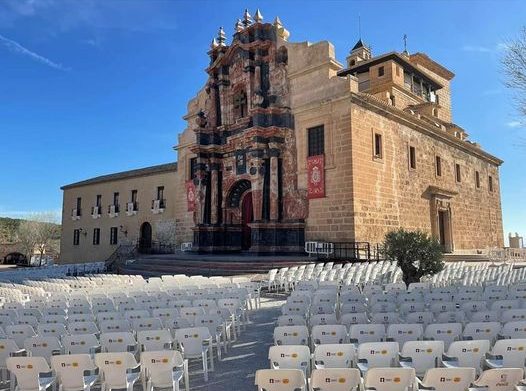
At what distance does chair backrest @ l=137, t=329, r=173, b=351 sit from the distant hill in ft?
183

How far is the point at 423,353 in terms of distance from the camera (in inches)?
163

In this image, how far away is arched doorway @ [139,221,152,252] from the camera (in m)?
30.5

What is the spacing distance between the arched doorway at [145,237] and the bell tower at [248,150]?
6.88 metres

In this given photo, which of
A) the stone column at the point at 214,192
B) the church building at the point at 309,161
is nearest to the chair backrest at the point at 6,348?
the church building at the point at 309,161

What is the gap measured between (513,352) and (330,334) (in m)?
1.93

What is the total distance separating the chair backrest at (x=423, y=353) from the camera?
412 centimetres

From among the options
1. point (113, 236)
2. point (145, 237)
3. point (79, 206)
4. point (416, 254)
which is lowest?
point (416, 254)

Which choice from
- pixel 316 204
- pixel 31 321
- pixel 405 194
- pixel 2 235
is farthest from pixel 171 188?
pixel 2 235

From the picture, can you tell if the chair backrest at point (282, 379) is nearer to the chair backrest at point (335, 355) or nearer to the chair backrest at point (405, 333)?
the chair backrest at point (335, 355)

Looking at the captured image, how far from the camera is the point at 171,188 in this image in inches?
1177

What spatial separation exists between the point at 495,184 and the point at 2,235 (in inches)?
2279

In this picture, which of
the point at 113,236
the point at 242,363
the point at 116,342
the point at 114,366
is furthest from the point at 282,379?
the point at 113,236

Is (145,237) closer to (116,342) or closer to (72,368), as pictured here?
(116,342)

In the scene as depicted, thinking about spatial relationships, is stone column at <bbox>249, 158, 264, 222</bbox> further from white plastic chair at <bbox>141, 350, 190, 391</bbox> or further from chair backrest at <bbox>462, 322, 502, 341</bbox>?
white plastic chair at <bbox>141, 350, 190, 391</bbox>
